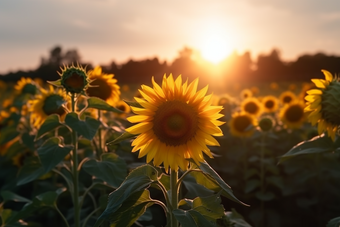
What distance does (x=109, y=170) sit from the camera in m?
2.32

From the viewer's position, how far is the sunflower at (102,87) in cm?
310

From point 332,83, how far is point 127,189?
4.40 feet

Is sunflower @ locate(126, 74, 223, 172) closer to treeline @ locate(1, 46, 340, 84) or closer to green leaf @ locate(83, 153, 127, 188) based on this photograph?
green leaf @ locate(83, 153, 127, 188)

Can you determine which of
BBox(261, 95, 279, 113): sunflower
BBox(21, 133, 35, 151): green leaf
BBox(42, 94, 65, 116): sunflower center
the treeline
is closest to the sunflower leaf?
BBox(42, 94, 65, 116): sunflower center

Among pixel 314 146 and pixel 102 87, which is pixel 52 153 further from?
pixel 314 146

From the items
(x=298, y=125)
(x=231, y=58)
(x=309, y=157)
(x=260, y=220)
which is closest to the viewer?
(x=260, y=220)

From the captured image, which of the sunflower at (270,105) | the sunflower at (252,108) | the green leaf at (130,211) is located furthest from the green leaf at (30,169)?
the sunflower at (270,105)

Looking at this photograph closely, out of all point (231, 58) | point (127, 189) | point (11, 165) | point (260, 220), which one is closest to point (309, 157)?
point (260, 220)

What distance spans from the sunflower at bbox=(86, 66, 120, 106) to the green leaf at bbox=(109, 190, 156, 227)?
1.52 metres

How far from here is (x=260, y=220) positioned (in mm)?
3613

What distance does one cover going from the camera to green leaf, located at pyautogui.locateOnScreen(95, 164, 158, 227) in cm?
149

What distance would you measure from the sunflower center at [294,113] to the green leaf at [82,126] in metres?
3.27

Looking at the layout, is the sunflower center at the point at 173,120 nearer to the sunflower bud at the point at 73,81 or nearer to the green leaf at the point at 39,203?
the sunflower bud at the point at 73,81

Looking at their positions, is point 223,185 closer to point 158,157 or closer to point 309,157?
point 158,157
